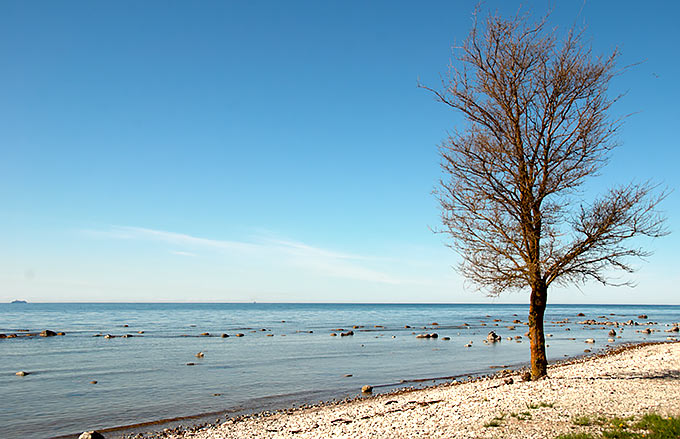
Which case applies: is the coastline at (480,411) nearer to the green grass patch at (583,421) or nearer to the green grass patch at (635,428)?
the green grass patch at (583,421)

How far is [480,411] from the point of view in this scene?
11742 mm

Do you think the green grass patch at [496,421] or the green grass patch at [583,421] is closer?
the green grass patch at [583,421]

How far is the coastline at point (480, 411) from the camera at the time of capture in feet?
34.0

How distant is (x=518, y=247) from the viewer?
14.4m

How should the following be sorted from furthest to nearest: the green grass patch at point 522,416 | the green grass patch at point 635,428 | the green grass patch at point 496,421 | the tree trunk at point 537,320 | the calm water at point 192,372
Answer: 1. the calm water at point 192,372
2. the tree trunk at point 537,320
3. the green grass patch at point 522,416
4. the green grass patch at point 496,421
5. the green grass patch at point 635,428

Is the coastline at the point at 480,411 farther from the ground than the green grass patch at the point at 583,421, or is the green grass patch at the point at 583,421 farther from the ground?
the green grass patch at the point at 583,421

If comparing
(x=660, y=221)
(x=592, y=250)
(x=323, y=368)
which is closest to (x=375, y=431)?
(x=592, y=250)

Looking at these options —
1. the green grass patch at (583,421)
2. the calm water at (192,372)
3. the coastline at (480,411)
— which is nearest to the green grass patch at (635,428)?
the green grass patch at (583,421)

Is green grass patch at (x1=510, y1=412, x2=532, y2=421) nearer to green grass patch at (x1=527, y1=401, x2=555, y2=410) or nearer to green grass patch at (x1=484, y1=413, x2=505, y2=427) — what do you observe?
green grass patch at (x1=484, y1=413, x2=505, y2=427)

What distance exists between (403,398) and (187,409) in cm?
864

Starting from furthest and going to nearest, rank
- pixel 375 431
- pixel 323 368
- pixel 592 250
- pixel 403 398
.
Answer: pixel 323 368
pixel 403 398
pixel 592 250
pixel 375 431

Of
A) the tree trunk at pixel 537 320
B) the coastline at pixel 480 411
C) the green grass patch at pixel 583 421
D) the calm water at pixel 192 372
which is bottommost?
the calm water at pixel 192 372

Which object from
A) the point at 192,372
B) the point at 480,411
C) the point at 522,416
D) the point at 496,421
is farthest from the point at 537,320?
the point at 192,372

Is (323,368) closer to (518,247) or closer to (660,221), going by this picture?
(518,247)
